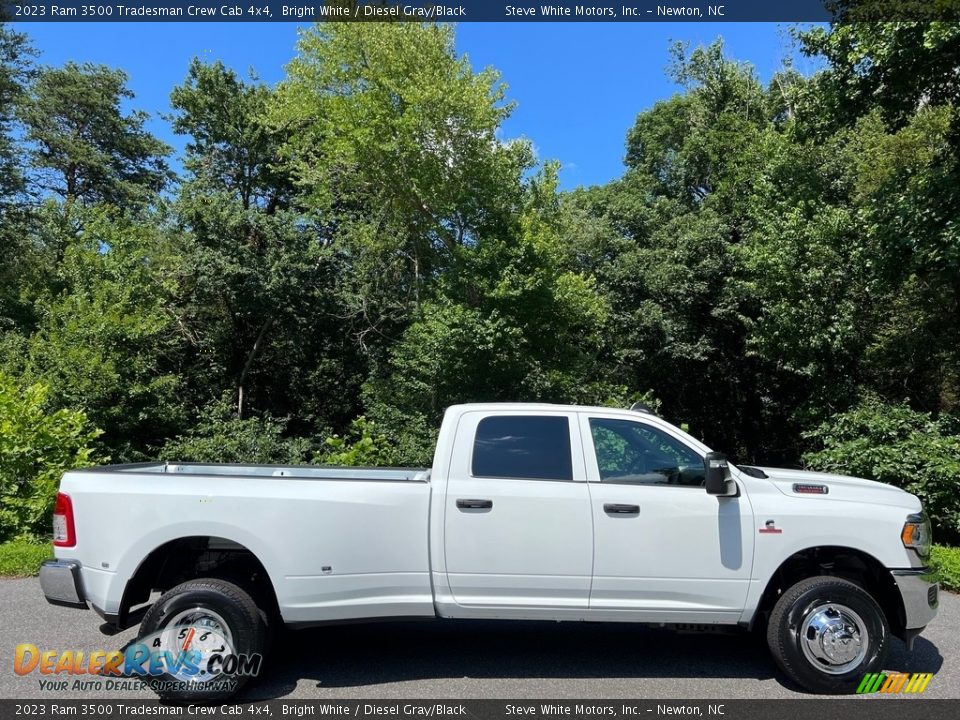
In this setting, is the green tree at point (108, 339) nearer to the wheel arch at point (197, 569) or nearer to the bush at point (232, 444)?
the bush at point (232, 444)

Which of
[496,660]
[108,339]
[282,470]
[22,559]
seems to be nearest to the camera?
[496,660]

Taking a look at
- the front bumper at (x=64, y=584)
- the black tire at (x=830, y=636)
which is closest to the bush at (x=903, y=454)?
the black tire at (x=830, y=636)

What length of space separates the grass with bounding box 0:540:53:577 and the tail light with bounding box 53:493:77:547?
3345mm

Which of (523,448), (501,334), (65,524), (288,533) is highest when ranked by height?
(501,334)

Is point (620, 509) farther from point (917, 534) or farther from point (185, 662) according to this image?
point (185, 662)

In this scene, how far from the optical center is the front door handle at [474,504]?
14.7 ft

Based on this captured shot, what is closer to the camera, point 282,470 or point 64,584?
point 64,584

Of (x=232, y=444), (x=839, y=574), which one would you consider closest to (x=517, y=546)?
(x=839, y=574)

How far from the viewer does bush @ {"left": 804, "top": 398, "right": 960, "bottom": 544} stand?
9.42 m

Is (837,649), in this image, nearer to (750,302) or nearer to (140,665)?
(140,665)

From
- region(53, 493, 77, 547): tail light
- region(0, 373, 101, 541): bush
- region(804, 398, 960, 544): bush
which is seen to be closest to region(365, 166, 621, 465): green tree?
region(804, 398, 960, 544): bush

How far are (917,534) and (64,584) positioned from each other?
5595 millimetres

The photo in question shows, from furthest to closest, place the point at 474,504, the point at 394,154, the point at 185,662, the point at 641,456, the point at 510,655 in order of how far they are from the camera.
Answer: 1. the point at 394,154
2. the point at 510,655
3. the point at 641,456
4. the point at 474,504
5. the point at 185,662

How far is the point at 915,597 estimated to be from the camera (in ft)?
14.6
